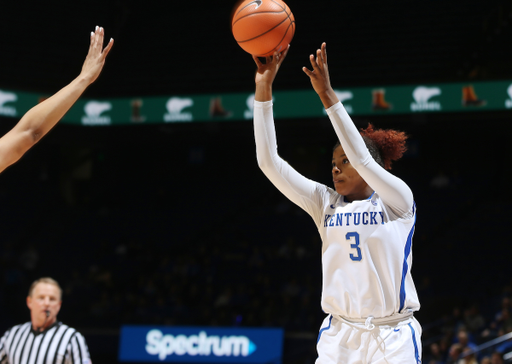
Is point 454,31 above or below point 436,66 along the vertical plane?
above

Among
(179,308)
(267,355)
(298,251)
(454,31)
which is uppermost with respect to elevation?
(454,31)

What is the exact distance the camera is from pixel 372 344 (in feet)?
8.54

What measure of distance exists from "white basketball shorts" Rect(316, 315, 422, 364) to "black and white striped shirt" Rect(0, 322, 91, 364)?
226cm

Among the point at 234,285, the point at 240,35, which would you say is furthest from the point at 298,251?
the point at 240,35

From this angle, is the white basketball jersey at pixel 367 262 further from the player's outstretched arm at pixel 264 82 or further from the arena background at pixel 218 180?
the arena background at pixel 218 180

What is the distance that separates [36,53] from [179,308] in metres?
7.03

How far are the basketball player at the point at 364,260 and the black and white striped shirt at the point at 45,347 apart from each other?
2243 millimetres

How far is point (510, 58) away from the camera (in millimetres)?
12312

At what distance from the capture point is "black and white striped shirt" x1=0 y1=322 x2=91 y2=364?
4.21 m

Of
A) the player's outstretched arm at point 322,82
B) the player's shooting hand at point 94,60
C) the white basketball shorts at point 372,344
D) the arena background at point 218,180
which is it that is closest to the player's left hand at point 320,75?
the player's outstretched arm at point 322,82

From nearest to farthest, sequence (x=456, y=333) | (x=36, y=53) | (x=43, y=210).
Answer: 1. (x=456, y=333)
2. (x=36, y=53)
3. (x=43, y=210)

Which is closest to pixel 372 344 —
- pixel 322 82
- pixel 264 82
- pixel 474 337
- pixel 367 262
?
pixel 367 262

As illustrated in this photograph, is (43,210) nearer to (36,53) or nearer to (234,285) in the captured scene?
(36,53)

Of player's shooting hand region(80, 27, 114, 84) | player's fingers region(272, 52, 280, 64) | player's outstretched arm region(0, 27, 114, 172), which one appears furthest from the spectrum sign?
player's outstretched arm region(0, 27, 114, 172)
